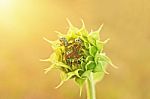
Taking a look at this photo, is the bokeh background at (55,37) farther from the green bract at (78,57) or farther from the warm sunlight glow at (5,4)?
the green bract at (78,57)

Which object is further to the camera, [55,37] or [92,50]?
[55,37]

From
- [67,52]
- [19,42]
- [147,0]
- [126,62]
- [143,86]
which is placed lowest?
[67,52]

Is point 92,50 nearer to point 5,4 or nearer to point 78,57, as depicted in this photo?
point 78,57

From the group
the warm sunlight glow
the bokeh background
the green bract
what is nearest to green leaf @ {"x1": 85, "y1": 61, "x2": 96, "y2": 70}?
the green bract

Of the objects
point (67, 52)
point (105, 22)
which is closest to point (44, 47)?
point (105, 22)

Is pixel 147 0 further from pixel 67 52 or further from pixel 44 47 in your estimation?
pixel 67 52

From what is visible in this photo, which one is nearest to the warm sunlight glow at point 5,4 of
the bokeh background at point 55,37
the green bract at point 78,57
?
the bokeh background at point 55,37

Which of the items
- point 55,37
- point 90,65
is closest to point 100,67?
point 90,65
